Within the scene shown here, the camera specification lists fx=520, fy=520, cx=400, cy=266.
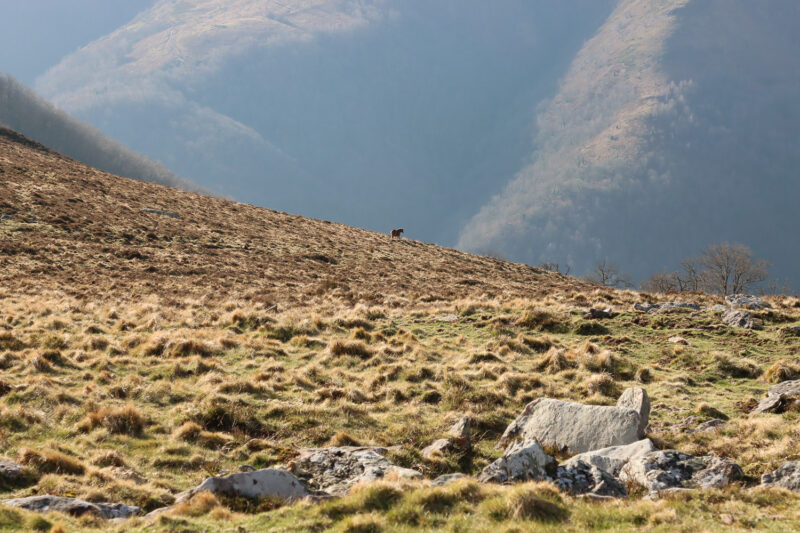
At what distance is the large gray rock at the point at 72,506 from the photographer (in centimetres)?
870

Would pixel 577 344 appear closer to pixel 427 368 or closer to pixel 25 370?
pixel 427 368

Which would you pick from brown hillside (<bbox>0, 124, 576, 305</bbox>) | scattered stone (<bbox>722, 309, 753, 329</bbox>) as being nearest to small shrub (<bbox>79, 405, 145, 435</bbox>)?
brown hillside (<bbox>0, 124, 576, 305</bbox>)

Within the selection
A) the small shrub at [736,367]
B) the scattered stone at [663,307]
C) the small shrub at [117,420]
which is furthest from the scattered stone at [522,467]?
the scattered stone at [663,307]

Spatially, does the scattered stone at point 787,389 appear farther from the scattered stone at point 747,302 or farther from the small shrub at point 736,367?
the scattered stone at point 747,302

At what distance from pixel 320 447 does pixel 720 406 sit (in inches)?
441

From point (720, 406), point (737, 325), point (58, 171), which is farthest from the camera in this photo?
point (58, 171)

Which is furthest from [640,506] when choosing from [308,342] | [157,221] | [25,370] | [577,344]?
[157,221]

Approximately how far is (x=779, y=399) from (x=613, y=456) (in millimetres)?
6159

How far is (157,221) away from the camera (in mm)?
52031

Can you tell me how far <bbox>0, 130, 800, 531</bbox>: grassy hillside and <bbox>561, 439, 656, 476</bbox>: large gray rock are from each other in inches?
63.8

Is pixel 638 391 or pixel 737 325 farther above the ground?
pixel 737 325

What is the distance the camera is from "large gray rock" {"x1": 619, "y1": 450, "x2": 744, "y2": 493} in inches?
386

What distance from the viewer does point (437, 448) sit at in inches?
490

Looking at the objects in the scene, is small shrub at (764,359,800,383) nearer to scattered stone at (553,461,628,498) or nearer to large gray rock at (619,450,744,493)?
large gray rock at (619,450,744,493)
